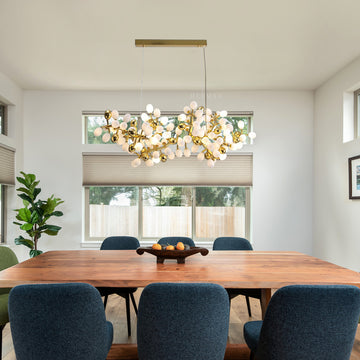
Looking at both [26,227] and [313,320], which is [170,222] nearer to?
[26,227]

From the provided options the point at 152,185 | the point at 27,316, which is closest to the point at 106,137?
the point at 27,316

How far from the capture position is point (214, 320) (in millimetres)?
1499

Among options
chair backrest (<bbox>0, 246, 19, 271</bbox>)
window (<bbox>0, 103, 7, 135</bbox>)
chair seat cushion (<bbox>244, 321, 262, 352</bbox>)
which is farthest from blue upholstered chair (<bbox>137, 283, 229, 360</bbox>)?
window (<bbox>0, 103, 7, 135</bbox>)

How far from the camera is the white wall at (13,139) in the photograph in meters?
4.70

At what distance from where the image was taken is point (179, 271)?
7.21 ft

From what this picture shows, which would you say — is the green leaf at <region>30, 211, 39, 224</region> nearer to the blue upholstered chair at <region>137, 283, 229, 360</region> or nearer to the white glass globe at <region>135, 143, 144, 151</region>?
the white glass globe at <region>135, 143, 144, 151</region>

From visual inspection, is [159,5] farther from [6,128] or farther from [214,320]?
[6,128]

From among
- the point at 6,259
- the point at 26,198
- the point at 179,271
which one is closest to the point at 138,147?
the point at 179,271

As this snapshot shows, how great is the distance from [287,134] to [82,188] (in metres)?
3.17

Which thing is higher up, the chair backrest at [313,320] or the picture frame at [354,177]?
the picture frame at [354,177]

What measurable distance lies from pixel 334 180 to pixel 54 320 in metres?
4.00

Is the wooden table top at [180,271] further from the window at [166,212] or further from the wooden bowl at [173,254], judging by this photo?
the window at [166,212]

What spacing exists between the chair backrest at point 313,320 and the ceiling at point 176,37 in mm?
2302

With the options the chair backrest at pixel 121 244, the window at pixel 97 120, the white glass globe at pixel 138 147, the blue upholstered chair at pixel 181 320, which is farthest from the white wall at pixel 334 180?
the blue upholstered chair at pixel 181 320
